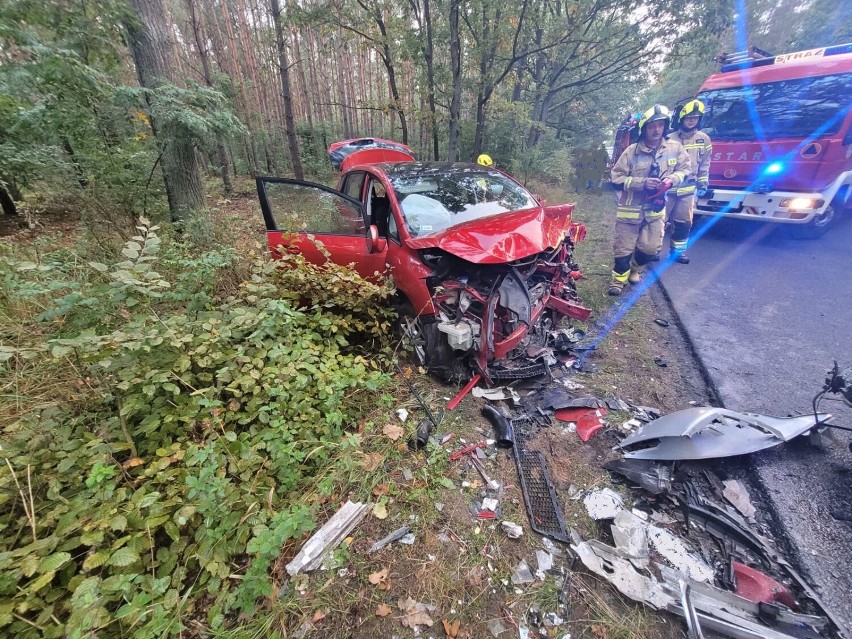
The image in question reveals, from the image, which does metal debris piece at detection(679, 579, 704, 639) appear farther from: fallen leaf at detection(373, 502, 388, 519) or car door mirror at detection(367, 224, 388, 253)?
car door mirror at detection(367, 224, 388, 253)

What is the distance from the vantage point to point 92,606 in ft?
4.07

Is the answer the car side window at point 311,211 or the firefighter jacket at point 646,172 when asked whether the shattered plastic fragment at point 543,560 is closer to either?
the car side window at point 311,211

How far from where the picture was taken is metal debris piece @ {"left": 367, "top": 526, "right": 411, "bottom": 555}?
1769 millimetres

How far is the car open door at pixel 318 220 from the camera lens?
3.19 meters

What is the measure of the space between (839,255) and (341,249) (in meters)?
7.18

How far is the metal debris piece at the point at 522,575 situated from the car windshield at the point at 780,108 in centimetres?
692

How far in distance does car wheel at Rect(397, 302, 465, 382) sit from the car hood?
57 cm

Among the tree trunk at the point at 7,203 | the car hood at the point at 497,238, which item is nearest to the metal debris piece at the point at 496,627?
the car hood at the point at 497,238

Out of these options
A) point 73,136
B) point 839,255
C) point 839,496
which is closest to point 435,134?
point 73,136

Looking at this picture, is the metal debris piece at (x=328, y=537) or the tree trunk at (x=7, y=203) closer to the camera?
the metal debris piece at (x=328, y=537)

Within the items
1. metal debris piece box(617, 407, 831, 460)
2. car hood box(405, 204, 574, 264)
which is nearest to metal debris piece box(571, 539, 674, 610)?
metal debris piece box(617, 407, 831, 460)

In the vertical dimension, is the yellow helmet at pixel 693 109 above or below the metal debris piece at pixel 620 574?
above

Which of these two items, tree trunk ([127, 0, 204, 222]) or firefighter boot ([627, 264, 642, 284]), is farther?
firefighter boot ([627, 264, 642, 284])

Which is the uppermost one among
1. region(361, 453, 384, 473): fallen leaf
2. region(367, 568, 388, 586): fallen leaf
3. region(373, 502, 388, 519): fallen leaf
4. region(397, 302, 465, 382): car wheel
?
region(397, 302, 465, 382): car wheel
